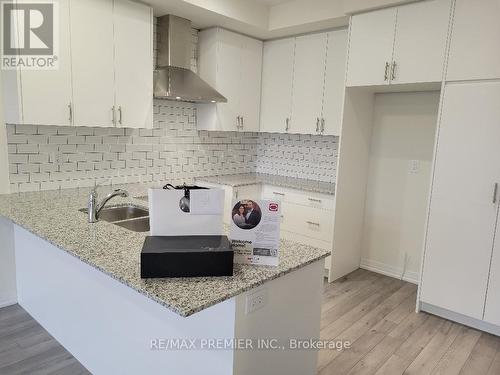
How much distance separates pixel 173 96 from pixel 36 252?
5.69 ft

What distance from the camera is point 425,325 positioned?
115 inches

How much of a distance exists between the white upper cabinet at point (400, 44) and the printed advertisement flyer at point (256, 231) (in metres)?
2.14

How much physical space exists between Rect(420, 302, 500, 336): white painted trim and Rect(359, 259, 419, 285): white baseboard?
68 cm

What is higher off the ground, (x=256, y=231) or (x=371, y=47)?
(x=371, y=47)

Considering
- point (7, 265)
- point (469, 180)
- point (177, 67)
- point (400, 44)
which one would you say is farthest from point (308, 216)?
point (7, 265)

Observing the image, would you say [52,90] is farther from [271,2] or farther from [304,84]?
[304,84]

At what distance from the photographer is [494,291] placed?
2701 millimetres

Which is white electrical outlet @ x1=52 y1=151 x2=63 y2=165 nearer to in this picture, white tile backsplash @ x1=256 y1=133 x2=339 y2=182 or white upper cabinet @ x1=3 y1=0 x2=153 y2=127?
white upper cabinet @ x1=3 y1=0 x2=153 y2=127

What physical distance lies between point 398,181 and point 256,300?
112 inches

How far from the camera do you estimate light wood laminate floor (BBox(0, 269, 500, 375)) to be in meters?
2.33

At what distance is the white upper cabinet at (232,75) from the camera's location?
154 inches

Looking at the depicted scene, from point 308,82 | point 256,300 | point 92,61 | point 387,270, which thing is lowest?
point 387,270

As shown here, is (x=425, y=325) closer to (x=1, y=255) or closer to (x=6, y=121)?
(x=1, y=255)

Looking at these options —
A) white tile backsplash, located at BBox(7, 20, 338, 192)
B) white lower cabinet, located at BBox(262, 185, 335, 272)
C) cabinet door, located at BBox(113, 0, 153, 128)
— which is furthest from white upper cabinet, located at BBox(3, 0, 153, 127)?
white lower cabinet, located at BBox(262, 185, 335, 272)
